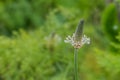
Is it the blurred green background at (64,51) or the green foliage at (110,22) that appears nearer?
the blurred green background at (64,51)

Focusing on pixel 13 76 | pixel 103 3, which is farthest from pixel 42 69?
pixel 103 3

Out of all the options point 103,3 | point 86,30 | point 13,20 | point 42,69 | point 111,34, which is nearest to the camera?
point 42,69

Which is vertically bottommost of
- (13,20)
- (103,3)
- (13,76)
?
(13,76)

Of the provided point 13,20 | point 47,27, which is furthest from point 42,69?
point 13,20

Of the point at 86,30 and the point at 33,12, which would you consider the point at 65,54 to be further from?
the point at 33,12

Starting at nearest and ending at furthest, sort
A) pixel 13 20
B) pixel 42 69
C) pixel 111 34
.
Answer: pixel 42 69 < pixel 111 34 < pixel 13 20

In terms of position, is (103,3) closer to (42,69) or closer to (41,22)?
(41,22)

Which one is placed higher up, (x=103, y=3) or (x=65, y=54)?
(x=103, y=3)

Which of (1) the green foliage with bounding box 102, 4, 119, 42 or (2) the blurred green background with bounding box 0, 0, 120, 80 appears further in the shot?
(1) the green foliage with bounding box 102, 4, 119, 42

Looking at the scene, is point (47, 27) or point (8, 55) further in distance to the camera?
point (47, 27)
